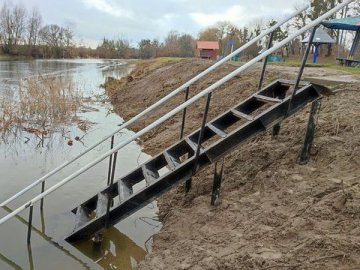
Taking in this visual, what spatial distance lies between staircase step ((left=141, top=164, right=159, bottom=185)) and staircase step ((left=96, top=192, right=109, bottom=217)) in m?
0.61

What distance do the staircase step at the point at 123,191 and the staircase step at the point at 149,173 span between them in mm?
307

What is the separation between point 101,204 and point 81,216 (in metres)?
0.38

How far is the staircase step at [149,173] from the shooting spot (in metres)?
4.60

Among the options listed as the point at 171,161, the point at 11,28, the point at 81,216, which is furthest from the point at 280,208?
the point at 11,28

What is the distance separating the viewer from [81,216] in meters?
4.90

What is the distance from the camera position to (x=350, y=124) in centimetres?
489

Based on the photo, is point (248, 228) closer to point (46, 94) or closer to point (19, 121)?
point (19, 121)

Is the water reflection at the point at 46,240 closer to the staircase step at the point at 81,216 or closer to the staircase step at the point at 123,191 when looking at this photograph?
the staircase step at the point at 81,216

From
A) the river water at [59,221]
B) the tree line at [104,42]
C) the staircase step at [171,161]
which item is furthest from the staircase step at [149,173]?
the tree line at [104,42]

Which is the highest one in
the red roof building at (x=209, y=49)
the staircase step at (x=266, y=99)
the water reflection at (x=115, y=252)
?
the red roof building at (x=209, y=49)

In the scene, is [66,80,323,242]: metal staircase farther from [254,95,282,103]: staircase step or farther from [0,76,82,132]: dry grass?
[0,76,82,132]: dry grass

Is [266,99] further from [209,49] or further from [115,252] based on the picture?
[209,49]

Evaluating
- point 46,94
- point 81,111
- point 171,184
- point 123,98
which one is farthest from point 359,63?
point 171,184

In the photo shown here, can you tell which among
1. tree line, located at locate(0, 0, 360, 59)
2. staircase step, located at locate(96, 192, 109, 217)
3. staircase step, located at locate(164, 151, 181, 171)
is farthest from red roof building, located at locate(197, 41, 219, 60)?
staircase step, located at locate(96, 192, 109, 217)
